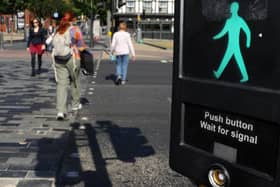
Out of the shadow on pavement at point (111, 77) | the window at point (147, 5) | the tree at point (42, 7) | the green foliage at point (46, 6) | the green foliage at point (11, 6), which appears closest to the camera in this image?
the shadow on pavement at point (111, 77)

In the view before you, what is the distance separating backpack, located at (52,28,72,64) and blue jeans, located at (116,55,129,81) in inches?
196

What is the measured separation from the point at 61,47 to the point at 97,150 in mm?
2136

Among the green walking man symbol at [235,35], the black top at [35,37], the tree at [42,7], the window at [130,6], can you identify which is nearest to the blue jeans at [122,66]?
the black top at [35,37]

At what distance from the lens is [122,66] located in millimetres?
12102

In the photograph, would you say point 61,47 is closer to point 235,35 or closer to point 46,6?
point 235,35

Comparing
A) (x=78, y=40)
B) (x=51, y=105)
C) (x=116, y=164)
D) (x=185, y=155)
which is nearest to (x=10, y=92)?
(x=51, y=105)

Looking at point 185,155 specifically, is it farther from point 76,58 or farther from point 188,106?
point 76,58

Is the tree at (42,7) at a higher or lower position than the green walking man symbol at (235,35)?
higher

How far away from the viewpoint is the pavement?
14.6 ft

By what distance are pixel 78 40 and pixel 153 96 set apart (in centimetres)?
291

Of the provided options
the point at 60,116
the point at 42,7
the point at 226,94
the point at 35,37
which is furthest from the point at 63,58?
the point at 42,7

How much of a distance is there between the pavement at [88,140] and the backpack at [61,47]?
969mm

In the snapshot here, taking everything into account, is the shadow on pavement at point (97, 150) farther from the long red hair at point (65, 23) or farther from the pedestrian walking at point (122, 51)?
the pedestrian walking at point (122, 51)

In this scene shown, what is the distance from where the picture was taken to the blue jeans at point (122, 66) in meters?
12.0
